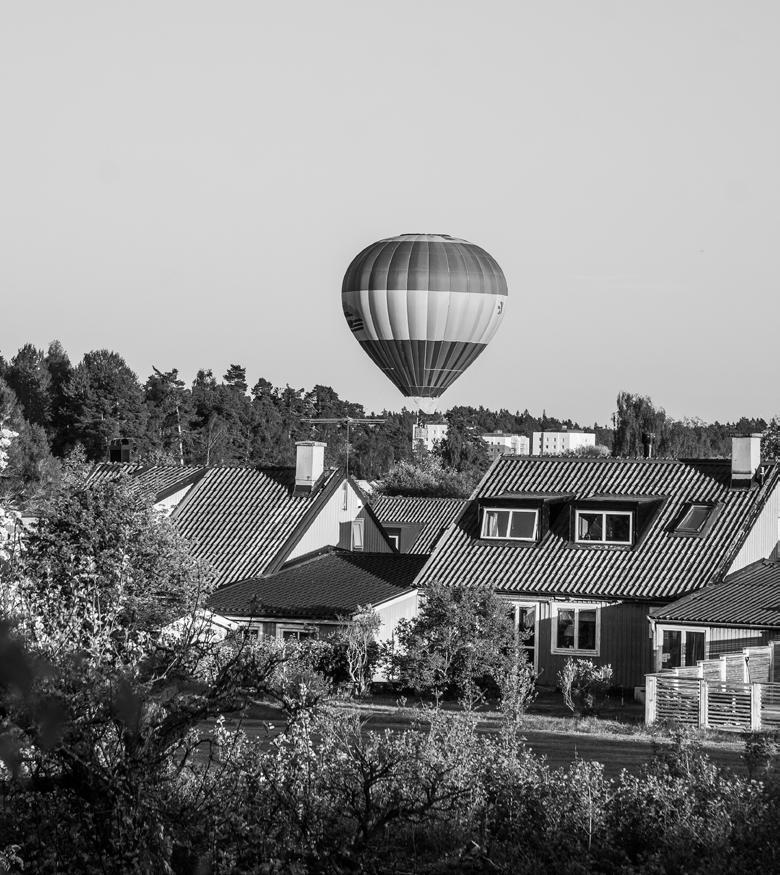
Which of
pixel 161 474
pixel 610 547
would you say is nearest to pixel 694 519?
pixel 610 547

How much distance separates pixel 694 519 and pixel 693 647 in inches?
223

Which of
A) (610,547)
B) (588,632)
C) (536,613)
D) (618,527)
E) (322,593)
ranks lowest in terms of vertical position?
(588,632)

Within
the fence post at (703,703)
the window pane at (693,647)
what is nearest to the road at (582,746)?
the fence post at (703,703)

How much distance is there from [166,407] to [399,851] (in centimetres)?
11542

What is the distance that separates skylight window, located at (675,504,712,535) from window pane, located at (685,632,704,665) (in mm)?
4961

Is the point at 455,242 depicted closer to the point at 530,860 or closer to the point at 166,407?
the point at 530,860

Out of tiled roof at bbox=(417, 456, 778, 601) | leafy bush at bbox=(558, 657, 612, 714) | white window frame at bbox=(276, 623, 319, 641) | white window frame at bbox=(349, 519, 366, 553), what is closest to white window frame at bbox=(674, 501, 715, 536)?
tiled roof at bbox=(417, 456, 778, 601)

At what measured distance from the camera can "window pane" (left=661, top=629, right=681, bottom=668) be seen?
31.6 metres

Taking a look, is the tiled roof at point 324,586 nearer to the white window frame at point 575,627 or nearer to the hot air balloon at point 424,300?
the white window frame at point 575,627

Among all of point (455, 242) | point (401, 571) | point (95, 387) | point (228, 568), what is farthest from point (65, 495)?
point (95, 387)

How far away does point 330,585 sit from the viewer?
121ft

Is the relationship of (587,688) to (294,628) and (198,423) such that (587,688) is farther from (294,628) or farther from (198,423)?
(198,423)

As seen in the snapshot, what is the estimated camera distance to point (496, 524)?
37625 millimetres

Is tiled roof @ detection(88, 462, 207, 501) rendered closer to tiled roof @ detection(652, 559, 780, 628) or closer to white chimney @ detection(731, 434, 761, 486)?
tiled roof @ detection(652, 559, 780, 628)
